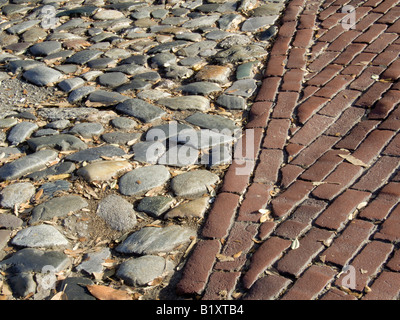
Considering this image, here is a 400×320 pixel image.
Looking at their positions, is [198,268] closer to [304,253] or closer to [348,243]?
[304,253]

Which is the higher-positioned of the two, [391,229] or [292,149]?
[391,229]

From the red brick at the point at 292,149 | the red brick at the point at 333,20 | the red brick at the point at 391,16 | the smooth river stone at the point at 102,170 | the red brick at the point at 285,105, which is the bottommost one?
the smooth river stone at the point at 102,170

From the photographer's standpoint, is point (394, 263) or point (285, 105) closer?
point (394, 263)

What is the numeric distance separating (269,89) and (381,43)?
121cm

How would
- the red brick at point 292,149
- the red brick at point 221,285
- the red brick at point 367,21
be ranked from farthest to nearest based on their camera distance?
the red brick at point 367,21, the red brick at point 292,149, the red brick at point 221,285

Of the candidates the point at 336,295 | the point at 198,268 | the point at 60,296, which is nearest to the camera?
the point at 336,295

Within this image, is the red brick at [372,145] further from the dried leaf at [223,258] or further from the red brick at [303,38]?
the red brick at [303,38]

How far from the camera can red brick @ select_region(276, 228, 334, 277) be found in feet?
8.03

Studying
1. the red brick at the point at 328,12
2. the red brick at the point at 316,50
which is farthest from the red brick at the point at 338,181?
the red brick at the point at 328,12

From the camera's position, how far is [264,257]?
254cm

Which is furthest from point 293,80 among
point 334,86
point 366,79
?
point 366,79

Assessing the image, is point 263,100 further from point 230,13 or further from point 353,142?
point 230,13

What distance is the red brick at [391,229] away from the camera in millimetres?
2561

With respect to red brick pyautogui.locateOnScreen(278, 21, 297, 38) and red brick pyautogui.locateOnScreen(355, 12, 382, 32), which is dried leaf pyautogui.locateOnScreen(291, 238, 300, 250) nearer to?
red brick pyautogui.locateOnScreen(278, 21, 297, 38)
